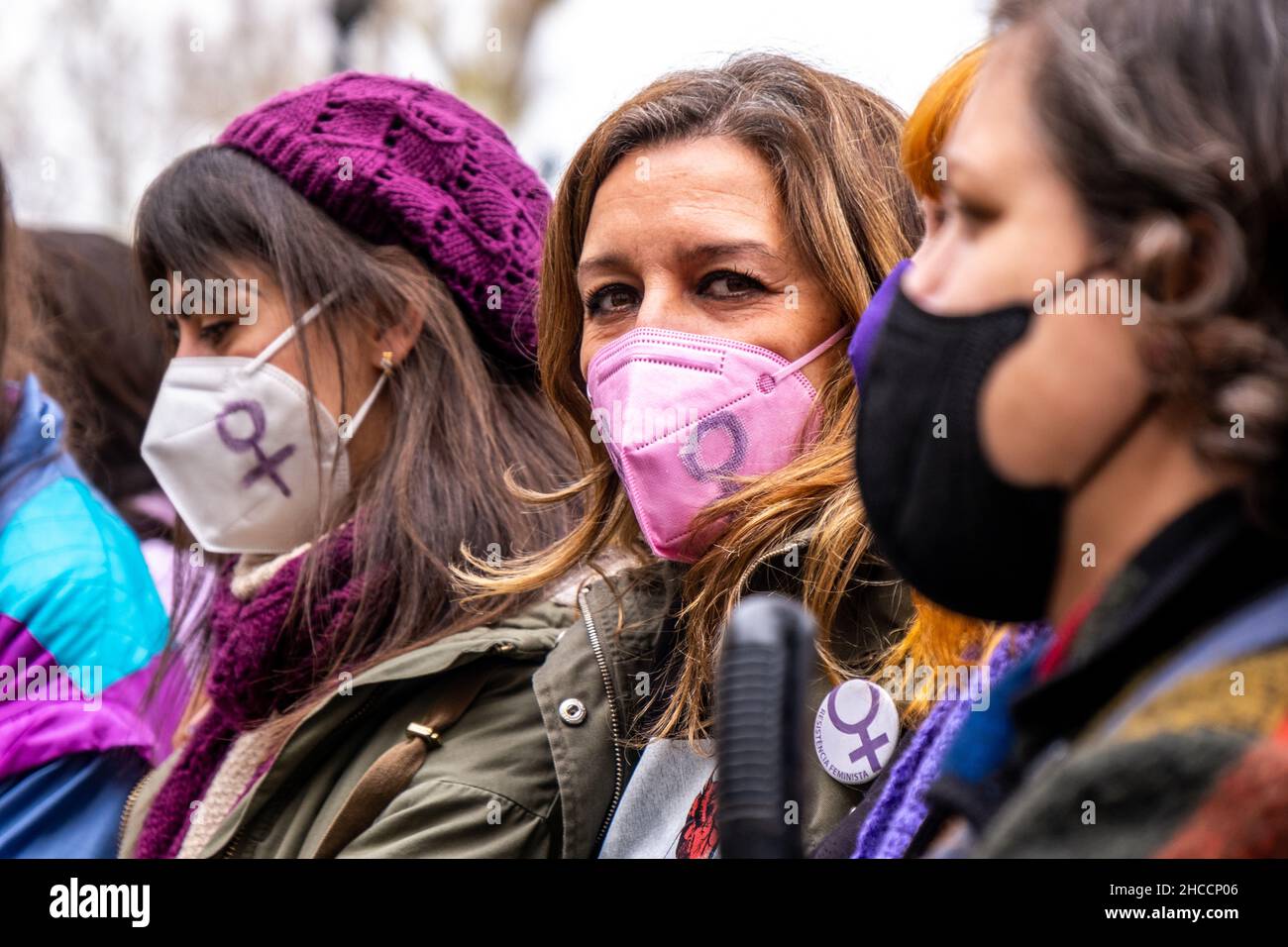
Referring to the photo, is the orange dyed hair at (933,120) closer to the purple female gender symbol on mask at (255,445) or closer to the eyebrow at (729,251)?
the eyebrow at (729,251)

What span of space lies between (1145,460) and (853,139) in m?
1.67

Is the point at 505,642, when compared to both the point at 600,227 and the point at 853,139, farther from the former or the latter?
the point at 853,139

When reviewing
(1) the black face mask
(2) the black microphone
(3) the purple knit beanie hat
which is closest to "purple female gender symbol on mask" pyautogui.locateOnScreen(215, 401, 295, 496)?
(3) the purple knit beanie hat

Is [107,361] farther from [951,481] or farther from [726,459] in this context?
[951,481]

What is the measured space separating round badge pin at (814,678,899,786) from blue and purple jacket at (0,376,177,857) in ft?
6.23

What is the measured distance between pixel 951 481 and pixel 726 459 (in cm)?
123

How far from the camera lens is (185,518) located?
3.55 meters

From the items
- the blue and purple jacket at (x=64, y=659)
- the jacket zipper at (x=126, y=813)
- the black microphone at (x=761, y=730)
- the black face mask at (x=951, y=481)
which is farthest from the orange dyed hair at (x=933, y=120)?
the jacket zipper at (x=126, y=813)

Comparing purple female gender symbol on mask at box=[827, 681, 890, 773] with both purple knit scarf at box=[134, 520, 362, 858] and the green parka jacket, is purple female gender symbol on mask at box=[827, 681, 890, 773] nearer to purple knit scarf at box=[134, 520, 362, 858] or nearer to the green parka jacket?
the green parka jacket

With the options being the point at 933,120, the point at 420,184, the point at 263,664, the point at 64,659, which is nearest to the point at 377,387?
the point at 420,184

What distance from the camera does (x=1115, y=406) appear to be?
4.25 ft

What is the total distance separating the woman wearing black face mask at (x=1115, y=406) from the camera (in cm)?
118

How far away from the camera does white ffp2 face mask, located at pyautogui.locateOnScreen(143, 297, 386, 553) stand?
136 inches

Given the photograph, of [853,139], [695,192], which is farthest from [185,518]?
[853,139]
